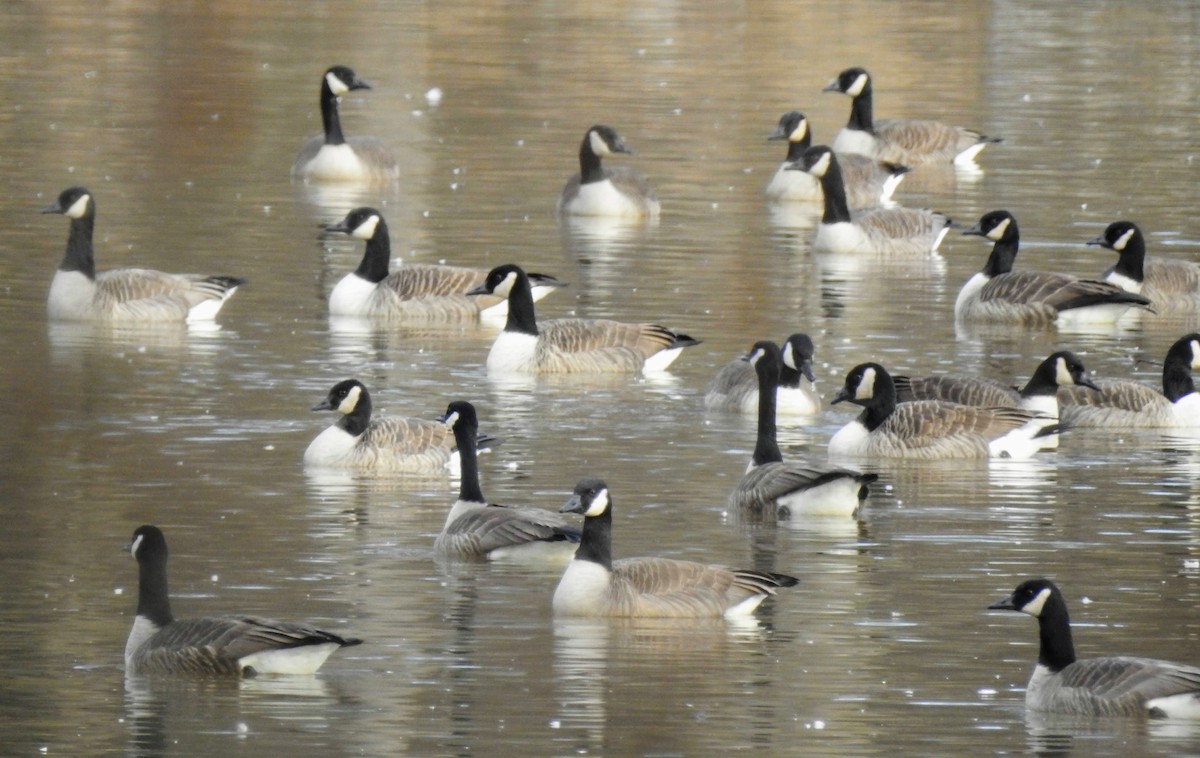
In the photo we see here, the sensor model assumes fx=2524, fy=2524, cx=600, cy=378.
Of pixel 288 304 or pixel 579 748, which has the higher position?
pixel 288 304

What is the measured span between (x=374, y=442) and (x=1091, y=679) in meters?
6.50

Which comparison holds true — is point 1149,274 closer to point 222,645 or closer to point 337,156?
point 337,156

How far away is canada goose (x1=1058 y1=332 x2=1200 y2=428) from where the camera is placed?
18375mm

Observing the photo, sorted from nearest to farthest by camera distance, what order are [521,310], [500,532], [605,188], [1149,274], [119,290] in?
1. [500,532]
2. [521,310]
3. [119,290]
4. [1149,274]
5. [605,188]

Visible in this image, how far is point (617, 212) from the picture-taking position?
94.2ft

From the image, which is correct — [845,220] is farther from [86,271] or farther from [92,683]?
[92,683]

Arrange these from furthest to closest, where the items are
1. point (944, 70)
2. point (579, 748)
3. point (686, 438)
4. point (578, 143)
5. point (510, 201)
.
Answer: point (944, 70)
point (578, 143)
point (510, 201)
point (686, 438)
point (579, 748)

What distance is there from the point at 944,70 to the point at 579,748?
36.0 m

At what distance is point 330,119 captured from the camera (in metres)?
31.5

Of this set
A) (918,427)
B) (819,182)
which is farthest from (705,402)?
(819,182)

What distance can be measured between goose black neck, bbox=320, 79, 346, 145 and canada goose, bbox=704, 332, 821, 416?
1347 centimetres

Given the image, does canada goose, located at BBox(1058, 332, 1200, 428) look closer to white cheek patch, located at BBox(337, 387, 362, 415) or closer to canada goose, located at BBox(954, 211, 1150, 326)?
canada goose, located at BBox(954, 211, 1150, 326)

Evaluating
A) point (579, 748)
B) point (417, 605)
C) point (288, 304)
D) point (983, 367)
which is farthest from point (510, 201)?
point (579, 748)

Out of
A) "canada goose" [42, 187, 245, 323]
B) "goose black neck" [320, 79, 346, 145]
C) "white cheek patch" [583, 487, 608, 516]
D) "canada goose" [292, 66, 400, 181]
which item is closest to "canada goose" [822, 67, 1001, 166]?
"canada goose" [292, 66, 400, 181]
